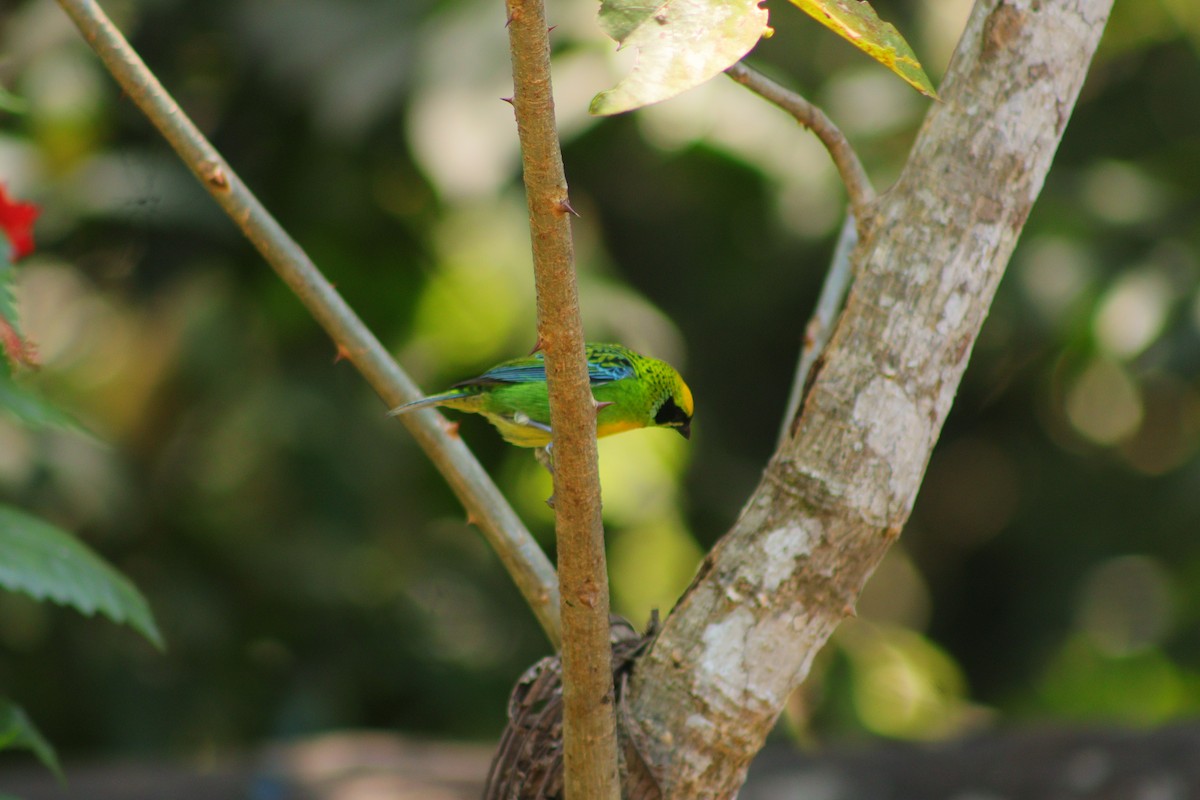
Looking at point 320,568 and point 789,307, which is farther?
point 789,307

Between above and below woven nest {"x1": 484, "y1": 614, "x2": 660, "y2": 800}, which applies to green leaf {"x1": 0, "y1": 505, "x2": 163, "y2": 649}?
above

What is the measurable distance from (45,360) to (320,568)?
1.66 metres

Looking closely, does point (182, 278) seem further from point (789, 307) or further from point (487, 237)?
point (789, 307)

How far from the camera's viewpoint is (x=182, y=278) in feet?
19.5

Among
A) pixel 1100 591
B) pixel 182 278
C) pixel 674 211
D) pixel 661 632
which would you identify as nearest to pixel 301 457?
pixel 182 278

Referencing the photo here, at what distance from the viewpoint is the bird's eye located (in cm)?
286

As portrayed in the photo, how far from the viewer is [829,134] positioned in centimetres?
198

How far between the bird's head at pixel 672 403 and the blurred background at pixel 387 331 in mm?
2191

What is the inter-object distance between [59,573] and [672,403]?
145 centimetres

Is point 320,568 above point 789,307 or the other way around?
the other way around

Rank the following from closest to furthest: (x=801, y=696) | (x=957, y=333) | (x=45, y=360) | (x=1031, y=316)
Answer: (x=957, y=333)
(x=1031, y=316)
(x=45, y=360)
(x=801, y=696)

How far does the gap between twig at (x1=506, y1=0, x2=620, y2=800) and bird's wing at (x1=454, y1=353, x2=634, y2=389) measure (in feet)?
3.64

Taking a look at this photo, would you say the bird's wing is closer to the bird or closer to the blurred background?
the bird

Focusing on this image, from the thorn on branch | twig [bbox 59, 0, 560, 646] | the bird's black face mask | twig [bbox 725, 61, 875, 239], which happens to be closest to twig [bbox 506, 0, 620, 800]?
twig [bbox 59, 0, 560, 646]
